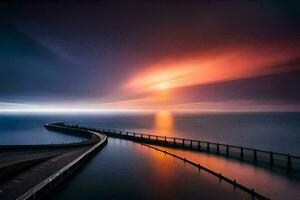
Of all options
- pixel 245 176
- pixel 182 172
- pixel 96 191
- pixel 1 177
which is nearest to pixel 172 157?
pixel 182 172

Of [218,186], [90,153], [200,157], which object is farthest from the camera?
[200,157]

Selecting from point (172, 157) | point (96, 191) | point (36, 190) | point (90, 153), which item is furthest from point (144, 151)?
point (36, 190)

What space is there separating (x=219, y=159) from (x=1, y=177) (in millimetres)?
34446

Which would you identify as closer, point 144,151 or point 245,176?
point 245,176

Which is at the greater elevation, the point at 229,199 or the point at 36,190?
the point at 36,190

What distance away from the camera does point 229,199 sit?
83.0 ft

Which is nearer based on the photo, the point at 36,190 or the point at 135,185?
the point at 36,190

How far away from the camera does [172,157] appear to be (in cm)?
4678

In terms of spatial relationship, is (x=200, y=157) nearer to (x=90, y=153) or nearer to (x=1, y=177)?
(x=90, y=153)

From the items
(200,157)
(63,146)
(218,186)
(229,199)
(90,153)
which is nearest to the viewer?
(229,199)

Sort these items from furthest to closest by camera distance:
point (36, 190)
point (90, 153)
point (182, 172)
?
point (90, 153) < point (182, 172) < point (36, 190)

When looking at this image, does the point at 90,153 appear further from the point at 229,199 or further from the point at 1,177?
the point at 229,199

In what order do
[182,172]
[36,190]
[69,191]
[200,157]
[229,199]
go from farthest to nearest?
[200,157], [182,172], [69,191], [229,199], [36,190]

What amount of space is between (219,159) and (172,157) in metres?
8.56
